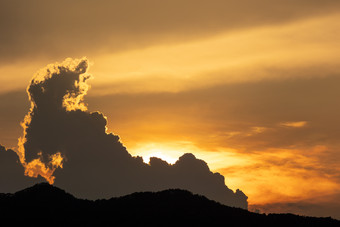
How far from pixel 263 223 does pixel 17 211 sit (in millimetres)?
46548

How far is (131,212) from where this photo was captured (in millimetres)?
104375

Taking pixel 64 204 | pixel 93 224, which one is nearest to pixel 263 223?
pixel 93 224

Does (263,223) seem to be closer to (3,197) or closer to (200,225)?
(200,225)

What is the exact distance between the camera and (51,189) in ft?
375

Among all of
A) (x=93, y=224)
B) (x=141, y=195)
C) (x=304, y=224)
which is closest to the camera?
(x=93, y=224)

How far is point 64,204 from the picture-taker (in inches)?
4269

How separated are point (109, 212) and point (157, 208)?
30.3 ft

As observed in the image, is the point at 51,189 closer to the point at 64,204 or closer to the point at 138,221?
the point at 64,204

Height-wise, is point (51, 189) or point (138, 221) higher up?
point (51, 189)

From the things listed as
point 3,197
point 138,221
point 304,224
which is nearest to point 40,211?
point 3,197

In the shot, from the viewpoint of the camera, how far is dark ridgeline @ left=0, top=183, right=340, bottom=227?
10019 centimetres

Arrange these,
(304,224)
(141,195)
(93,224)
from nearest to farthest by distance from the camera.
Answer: (93,224)
(304,224)
(141,195)

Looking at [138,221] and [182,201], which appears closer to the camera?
[138,221]

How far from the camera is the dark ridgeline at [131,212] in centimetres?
10019
